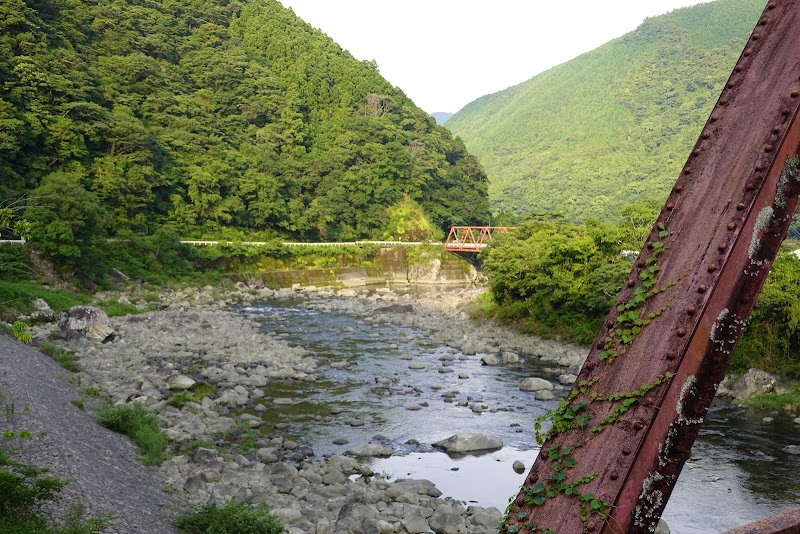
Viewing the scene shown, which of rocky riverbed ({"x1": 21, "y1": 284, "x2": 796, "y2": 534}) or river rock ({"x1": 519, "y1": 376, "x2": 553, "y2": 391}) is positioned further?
river rock ({"x1": 519, "y1": 376, "x2": 553, "y2": 391})

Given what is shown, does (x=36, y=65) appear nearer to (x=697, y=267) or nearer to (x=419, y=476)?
(x=419, y=476)

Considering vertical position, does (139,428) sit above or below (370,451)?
above

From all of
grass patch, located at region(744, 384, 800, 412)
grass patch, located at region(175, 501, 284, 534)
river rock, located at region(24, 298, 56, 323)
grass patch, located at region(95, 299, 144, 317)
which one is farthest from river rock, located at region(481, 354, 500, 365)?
grass patch, located at region(95, 299, 144, 317)

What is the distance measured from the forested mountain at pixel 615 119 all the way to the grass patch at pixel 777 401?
4748cm

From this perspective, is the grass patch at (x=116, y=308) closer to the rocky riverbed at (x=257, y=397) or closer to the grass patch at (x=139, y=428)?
the rocky riverbed at (x=257, y=397)

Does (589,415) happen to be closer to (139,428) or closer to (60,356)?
(139,428)

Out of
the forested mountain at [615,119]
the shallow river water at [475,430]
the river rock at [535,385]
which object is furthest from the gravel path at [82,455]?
the forested mountain at [615,119]

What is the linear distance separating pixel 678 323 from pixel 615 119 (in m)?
104

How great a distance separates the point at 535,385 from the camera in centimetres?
1459

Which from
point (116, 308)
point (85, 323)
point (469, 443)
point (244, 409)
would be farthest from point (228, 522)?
point (116, 308)

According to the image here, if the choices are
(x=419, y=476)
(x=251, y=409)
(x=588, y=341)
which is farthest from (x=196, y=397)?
(x=588, y=341)

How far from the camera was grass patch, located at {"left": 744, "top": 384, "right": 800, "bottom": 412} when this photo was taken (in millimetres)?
12422

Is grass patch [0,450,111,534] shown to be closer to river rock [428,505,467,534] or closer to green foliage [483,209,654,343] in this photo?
river rock [428,505,467,534]

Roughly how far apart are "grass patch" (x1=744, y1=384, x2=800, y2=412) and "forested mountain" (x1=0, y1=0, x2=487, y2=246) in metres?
22.5
